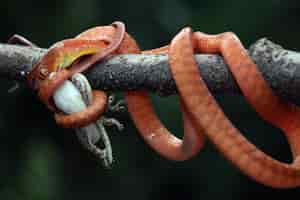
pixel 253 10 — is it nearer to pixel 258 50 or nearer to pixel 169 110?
pixel 169 110

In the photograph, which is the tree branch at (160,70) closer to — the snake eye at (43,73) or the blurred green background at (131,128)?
the snake eye at (43,73)

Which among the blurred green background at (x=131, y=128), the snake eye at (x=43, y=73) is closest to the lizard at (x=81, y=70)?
the snake eye at (x=43, y=73)

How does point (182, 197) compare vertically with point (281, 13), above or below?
below

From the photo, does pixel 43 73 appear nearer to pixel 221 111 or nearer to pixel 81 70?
pixel 81 70

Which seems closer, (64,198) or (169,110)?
(169,110)

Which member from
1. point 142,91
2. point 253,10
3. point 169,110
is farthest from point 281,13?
point 142,91

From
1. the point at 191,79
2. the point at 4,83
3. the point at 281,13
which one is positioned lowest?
the point at 4,83
